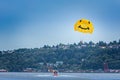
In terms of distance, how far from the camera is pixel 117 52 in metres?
61.9

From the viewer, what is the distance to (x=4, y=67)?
6900cm

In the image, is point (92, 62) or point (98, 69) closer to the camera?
point (92, 62)

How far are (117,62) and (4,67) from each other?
67.7ft

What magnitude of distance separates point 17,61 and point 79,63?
34.1 ft

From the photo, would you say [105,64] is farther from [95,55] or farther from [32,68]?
[32,68]

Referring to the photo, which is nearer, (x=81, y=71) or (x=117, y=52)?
(x=117, y=52)

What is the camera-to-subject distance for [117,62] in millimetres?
60250

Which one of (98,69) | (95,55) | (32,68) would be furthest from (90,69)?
(32,68)

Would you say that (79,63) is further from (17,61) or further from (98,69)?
(17,61)

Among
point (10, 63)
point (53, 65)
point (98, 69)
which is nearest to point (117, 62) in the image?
point (98, 69)

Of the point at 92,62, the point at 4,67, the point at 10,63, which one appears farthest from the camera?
the point at 4,67

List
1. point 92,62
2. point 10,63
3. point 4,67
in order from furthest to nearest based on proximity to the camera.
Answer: point 4,67, point 10,63, point 92,62

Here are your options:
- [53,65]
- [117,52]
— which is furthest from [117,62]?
[53,65]

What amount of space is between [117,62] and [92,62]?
12.7 feet
